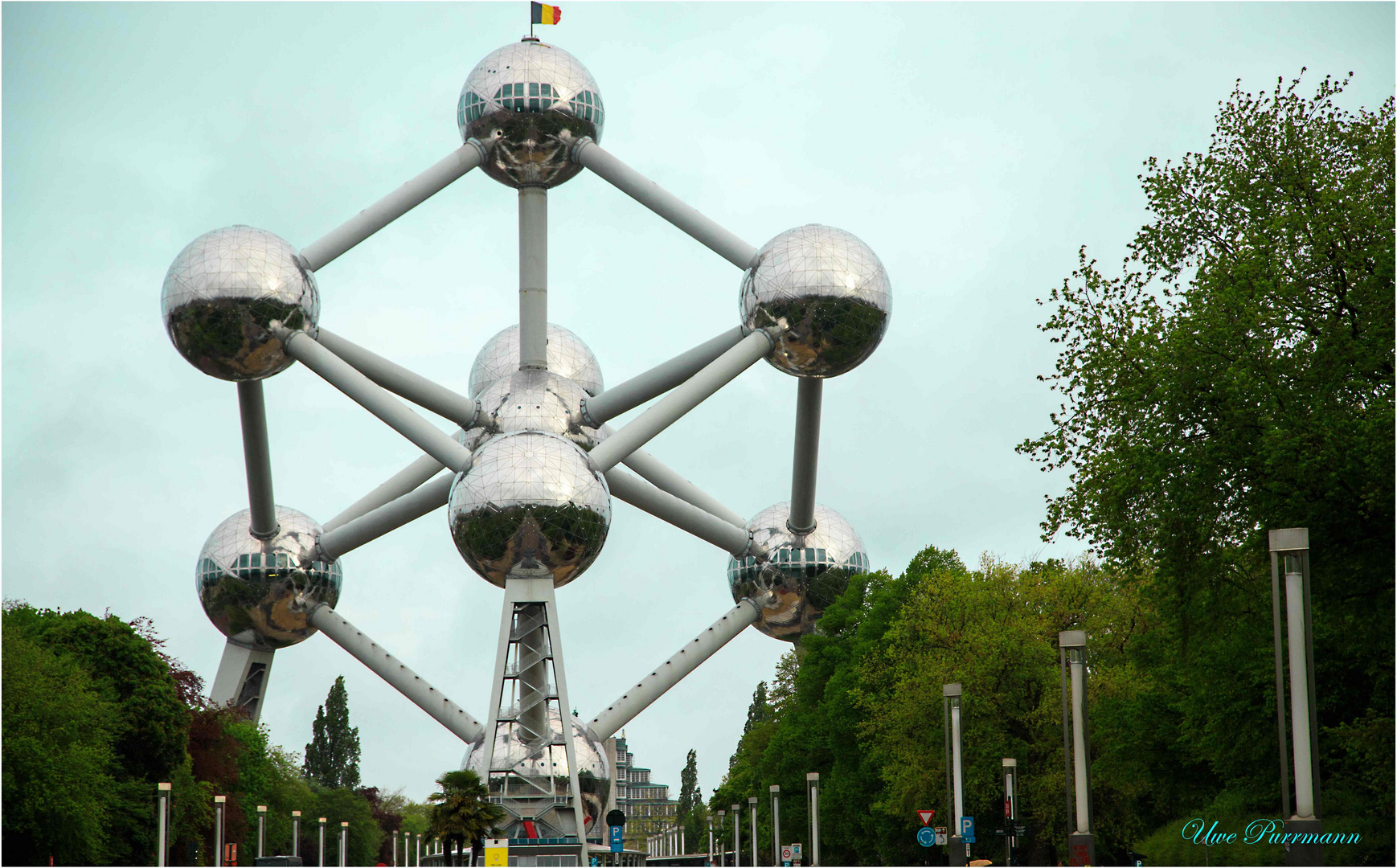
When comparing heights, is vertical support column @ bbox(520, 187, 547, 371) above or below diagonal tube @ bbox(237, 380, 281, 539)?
above

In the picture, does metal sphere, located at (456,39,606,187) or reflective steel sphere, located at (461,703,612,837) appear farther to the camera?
metal sphere, located at (456,39,606,187)

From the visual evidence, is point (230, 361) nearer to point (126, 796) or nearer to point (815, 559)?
point (126, 796)

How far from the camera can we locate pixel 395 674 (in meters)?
33.3

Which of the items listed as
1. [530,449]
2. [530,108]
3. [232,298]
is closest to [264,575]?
[232,298]

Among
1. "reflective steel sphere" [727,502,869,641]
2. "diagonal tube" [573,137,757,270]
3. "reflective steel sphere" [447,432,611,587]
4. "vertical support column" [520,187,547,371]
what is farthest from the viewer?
"reflective steel sphere" [727,502,869,641]

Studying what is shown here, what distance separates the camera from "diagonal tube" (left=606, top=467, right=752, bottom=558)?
32188 millimetres

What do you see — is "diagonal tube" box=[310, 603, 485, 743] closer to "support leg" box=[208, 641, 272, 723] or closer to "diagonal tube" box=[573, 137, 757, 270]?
"support leg" box=[208, 641, 272, 723]

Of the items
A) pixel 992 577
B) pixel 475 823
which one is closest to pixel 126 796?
pixel 475 823

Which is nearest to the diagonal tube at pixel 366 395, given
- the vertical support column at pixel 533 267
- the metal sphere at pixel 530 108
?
the vertical support column at pixel 533 267

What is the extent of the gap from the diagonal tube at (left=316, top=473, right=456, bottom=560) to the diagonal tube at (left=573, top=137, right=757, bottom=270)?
6.37 meters

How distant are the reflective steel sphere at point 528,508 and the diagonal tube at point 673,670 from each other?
7.14 metres

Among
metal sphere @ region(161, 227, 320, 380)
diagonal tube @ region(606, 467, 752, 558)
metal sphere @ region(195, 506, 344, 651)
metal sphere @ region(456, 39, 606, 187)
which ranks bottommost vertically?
metal sphere @ region(195, 506, 344, 651)

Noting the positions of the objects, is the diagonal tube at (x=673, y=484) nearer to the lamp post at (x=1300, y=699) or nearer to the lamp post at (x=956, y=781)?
the lamp post at (x=956, y=781)

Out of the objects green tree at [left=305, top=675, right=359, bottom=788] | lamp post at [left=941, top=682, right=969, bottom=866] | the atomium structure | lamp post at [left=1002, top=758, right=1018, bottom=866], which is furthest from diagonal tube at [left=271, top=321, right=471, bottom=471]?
green tree at [left=305, top=675, right=359, bottom=788]
